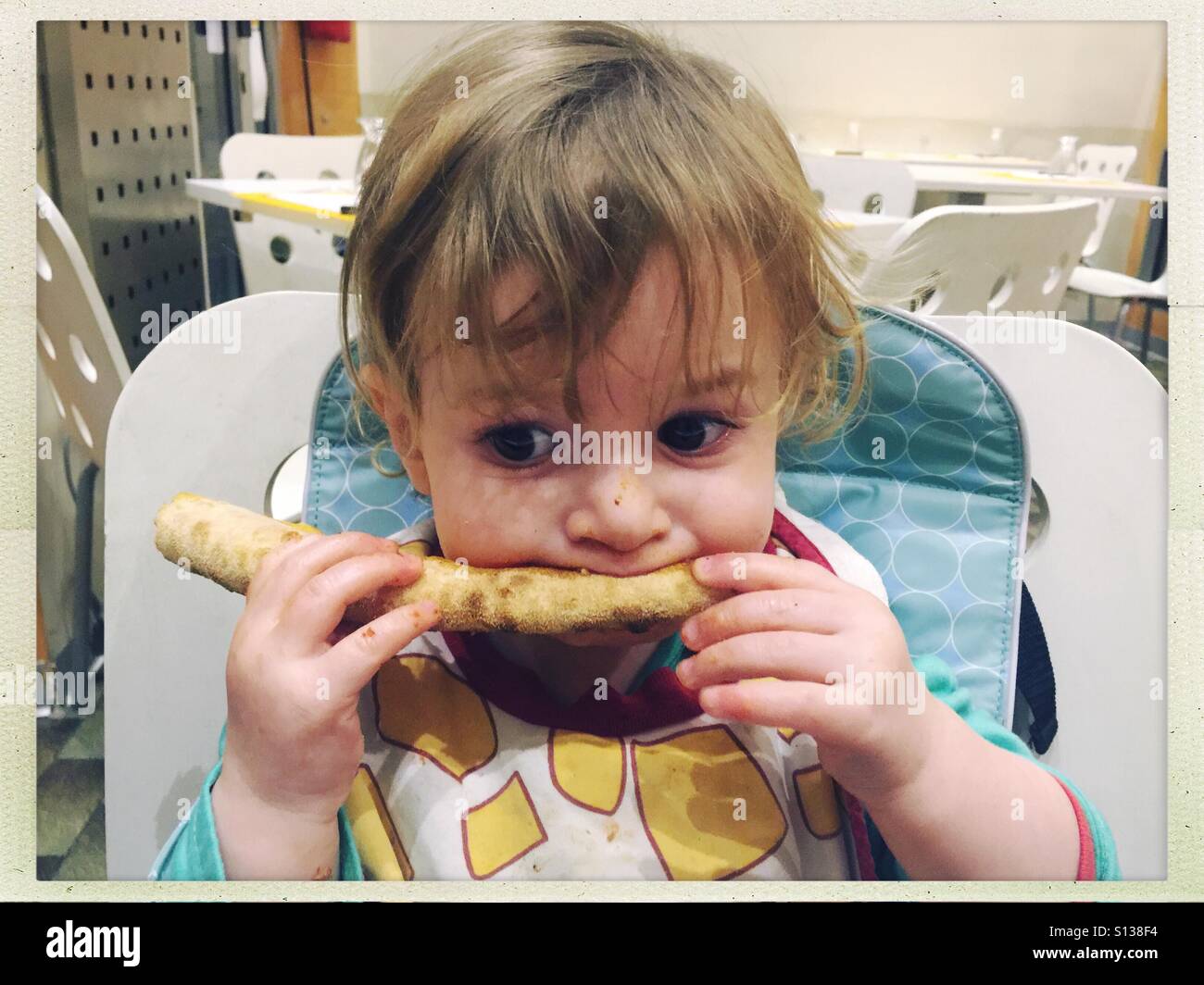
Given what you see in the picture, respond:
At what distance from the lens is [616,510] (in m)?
0.66

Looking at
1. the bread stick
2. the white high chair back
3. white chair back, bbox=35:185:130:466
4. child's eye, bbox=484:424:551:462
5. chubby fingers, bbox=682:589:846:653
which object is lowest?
chubby fingers, bbox=682:589:846:653

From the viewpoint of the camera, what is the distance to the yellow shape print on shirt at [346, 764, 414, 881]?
729 mm

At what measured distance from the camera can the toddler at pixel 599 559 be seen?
63 cm

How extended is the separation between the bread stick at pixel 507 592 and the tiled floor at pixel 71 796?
214mm

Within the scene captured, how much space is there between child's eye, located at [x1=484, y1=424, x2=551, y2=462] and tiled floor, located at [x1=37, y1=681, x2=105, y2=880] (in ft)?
1.38

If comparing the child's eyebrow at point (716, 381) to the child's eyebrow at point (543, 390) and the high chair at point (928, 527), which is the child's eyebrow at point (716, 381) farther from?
the high chair at point (928, 527)

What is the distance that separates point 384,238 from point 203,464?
266mm

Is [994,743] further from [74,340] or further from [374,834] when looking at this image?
[74,340]

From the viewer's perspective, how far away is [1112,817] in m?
0.80

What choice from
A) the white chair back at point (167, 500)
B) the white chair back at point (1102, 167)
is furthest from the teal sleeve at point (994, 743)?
the white chair back at point (167, 500)

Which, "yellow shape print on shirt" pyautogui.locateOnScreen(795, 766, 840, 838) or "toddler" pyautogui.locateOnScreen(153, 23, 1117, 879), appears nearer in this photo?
"toddler" pyautogui.locateOnScreen(153, 23, 1117, 879)

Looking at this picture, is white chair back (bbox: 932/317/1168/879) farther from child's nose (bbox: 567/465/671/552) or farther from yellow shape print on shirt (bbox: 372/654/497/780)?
yellow shape print on shirt (bbox: 372/654/497/780)

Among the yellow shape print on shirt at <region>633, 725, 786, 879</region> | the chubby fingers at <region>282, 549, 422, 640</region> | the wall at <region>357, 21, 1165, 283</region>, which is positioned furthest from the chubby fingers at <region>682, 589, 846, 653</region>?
the wall at <region>357, 21, 1165, 283</region>
